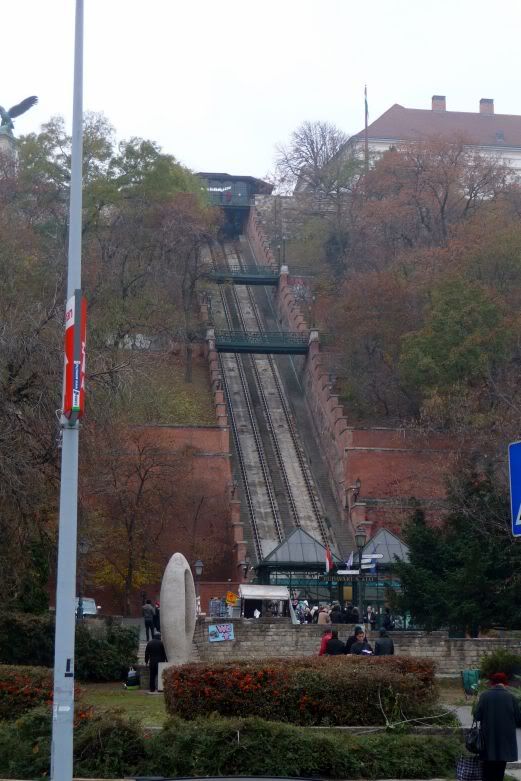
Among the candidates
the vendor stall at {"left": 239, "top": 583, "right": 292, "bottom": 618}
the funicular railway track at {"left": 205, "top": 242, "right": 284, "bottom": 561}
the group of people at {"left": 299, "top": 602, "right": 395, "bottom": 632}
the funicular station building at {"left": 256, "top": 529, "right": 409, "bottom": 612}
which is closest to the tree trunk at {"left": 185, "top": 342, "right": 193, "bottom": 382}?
the funicular railway track at {"left": 205, "top": 242, "right": 284, "bottom": 561}

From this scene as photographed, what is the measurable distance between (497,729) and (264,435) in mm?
47502

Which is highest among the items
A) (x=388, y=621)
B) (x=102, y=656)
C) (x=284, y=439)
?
(x=284, y=439)

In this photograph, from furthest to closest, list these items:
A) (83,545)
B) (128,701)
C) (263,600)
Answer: (263,600) < (83,545) < (128,701)

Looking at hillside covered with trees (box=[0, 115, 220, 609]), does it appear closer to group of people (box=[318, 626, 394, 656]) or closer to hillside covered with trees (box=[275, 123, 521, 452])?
group of people (box=[318, 626, 394, 656])

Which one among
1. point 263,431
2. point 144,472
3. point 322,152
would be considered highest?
point 322,152

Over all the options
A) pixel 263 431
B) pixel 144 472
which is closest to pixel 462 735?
pixel 144 472

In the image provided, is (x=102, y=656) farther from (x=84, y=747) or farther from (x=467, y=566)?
(x=84, y=747)

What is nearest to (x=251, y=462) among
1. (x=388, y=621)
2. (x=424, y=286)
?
(x=424, y=286)

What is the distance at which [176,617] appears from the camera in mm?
24203

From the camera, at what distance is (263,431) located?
59625 mm

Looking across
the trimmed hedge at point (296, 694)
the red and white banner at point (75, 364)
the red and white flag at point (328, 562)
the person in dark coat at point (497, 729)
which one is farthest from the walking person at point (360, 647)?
the red and white flag at point (328, 562)

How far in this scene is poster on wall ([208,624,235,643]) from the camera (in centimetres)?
2753

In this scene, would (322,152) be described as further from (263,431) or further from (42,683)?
(42,683)

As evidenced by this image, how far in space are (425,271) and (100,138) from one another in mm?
20915
